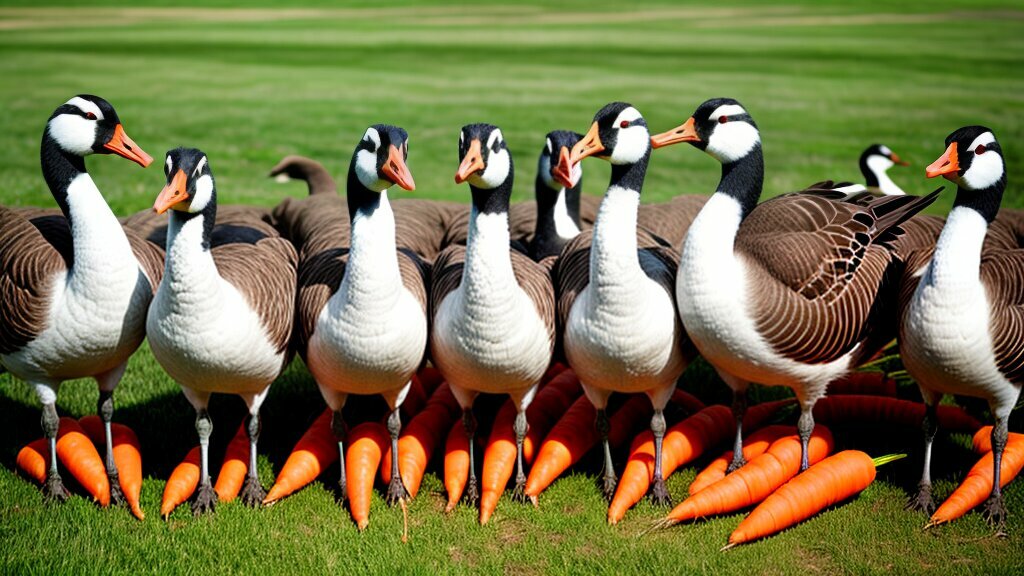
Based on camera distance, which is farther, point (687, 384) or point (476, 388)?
point (687, 384)

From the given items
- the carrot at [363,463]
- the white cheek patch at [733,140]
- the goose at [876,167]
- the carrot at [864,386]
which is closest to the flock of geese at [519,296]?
the white cheek patch at [733,140]

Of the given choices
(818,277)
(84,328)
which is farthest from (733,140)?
(84,328)

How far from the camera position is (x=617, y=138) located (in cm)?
501

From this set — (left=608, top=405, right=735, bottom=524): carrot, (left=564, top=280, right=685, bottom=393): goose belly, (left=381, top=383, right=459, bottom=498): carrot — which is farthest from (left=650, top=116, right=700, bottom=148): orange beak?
(left=381, top=383, right=459, bottom=498): carrot

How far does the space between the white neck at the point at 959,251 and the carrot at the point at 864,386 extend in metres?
1.80

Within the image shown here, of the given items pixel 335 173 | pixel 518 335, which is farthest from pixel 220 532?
pixel 335 173

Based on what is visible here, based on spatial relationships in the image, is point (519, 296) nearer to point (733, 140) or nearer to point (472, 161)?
point (472, 161)

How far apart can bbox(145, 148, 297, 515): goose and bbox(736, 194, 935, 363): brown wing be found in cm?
263

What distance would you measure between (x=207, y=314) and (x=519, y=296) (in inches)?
62.8

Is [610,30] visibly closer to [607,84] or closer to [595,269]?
[607,84]

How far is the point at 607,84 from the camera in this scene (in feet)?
75.0

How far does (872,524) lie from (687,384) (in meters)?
2.13

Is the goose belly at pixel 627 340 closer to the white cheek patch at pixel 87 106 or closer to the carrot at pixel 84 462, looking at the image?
the carrot at pixel 84 462

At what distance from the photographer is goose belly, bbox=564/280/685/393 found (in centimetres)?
503
